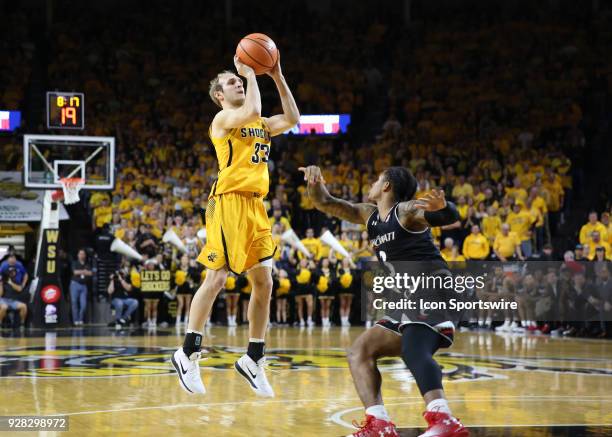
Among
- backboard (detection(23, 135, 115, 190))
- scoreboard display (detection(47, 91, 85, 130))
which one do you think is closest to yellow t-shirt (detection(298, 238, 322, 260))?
backboard (detection(23, 135, 115, 190))

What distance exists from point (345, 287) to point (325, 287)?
469mm

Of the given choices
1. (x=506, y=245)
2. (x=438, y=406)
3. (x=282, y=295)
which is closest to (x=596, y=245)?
(x=506, y=245)

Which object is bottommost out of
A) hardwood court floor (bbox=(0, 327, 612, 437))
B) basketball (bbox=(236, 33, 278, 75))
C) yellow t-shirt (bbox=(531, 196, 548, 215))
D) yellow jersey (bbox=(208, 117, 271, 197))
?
hardwood court floor (bbox=(0, 327, 612, 437))

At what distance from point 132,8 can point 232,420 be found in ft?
87.0

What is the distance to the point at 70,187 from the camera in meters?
18.1

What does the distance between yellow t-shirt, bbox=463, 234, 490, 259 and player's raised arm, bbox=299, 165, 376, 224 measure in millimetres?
12715

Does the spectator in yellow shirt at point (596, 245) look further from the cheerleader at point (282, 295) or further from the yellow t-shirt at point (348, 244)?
the cheerleader at point (282, 295)

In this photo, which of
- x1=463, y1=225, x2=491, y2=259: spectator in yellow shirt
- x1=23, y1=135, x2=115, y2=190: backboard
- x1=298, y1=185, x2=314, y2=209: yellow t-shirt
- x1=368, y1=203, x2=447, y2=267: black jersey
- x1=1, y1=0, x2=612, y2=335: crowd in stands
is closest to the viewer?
x1=368, y1=203, x2=447, y2=267: black jersey

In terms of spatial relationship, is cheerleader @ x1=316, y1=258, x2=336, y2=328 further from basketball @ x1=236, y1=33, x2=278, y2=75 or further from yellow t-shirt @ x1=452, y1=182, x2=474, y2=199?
basketball @ x1=236, y1=33, x2=278, y2=75

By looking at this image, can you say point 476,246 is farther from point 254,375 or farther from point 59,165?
point 254,375

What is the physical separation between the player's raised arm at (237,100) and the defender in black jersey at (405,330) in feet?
4.39

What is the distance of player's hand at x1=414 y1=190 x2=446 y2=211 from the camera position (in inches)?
224

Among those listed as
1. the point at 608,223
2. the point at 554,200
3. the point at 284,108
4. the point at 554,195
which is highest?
the point at 554,195

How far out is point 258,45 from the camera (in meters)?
7.20
